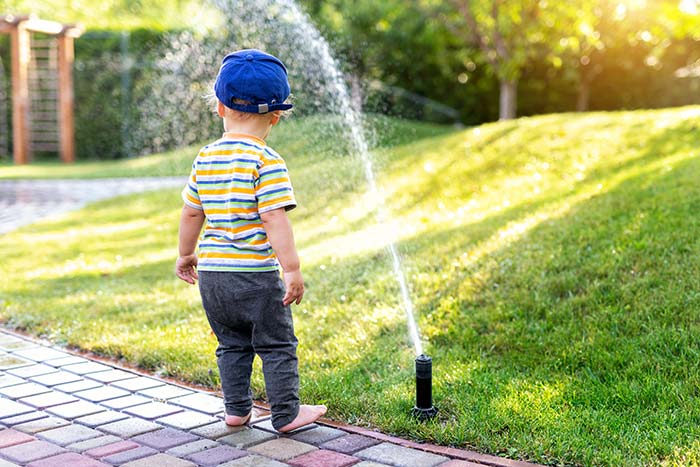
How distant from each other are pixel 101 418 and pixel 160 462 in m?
0.57

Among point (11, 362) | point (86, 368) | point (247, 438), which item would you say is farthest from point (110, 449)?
point (11, 362)

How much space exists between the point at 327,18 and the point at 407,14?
2310 mm

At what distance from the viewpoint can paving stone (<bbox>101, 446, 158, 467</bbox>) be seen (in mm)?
2881

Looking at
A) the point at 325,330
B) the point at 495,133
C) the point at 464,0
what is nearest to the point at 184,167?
Answer: the point at 464,0

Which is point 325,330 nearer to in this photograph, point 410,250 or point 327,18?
point 410,250

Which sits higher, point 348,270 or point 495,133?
point 495,133

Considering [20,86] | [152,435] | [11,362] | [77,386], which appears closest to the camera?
[152,435]

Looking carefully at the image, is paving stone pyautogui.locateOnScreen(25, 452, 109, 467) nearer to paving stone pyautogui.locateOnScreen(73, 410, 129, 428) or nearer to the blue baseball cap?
paving stone pyautogui.locateOnScreen(73, 410, 129, 428)

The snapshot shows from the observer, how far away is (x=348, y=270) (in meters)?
5.48

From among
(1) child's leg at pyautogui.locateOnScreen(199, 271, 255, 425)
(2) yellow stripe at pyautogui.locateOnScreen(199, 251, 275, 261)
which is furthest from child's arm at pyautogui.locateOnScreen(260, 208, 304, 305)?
(1) child's leg at pyautogui.locateOnScreen(199, 271, 255, 425)

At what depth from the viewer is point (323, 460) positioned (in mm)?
2885

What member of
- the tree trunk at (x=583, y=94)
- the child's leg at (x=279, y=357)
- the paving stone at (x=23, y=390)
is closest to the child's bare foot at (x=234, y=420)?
the child's leg at (x=279, y=357)

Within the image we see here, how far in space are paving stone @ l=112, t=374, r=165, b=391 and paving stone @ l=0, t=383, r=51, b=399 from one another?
31cm

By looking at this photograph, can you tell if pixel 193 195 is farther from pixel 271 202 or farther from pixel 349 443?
pixel 349 443
